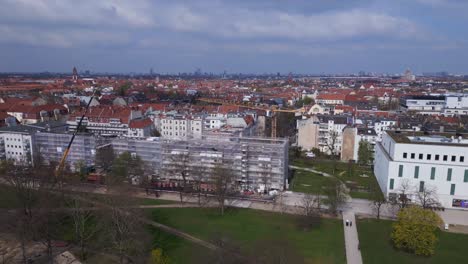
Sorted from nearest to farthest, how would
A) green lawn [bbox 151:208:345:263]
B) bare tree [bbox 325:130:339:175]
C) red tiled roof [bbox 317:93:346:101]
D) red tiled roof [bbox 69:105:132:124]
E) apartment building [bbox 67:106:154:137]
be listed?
green lawn [bbox 151:208:345:263]
bare tree [bbox 325:130:339:175]
apartment building [bbox 67:106:154:137]
red tiled roof [bbox 69:105:132:124]
red tiled roof [bbox 317:93:346:101]

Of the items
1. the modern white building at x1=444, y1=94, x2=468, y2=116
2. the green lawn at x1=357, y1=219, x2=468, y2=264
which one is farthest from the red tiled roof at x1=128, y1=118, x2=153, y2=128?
the modern white building at x1=444, y1=94, x2=468, y2=116

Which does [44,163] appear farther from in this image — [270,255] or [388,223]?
[388,223]

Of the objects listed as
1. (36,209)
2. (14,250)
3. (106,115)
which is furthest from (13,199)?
(106,115)

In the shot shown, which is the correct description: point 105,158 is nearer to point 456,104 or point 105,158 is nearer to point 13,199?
point 13,199

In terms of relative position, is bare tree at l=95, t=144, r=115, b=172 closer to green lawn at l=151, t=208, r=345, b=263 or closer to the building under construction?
the building under construction

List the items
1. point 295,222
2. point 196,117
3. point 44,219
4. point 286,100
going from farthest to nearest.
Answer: point 286,100 < point 196,117 < point 295,222 < point 44,219

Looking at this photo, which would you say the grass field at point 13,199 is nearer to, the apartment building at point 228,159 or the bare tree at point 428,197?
the apartment building at point 228,159

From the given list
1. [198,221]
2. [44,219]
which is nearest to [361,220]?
[198,221]

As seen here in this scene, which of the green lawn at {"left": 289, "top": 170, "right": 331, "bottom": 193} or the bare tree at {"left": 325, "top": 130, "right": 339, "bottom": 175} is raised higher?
the bare tree at {"left": 325, "top": 130, "right": 339, "bottom": 175}
